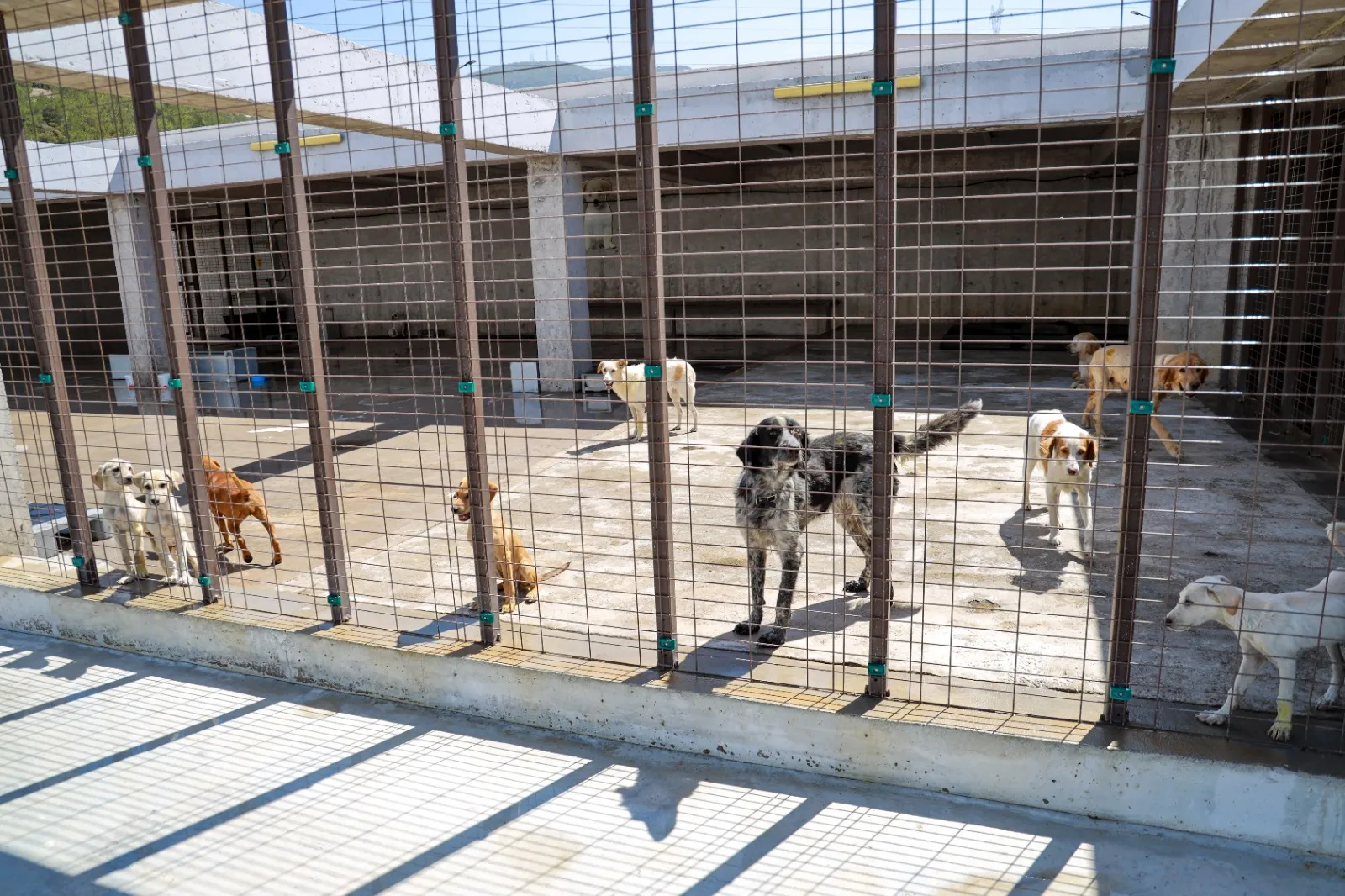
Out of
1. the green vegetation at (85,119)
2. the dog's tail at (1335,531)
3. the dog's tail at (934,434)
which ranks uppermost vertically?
the green vegetation at (85,119)

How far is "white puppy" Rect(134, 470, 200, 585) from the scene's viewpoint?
16.3 feet

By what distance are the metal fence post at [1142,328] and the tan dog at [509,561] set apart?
270 cm

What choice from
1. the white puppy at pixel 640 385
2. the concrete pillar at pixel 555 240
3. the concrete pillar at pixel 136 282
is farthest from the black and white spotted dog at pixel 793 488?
the concrete pillar at pixel 136 282

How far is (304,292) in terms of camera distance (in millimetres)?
4070

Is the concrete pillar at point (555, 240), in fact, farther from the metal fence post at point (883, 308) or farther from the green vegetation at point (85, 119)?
the metal fence post at point (883, 308)

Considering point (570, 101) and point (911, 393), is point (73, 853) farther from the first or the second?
point (570, 101)

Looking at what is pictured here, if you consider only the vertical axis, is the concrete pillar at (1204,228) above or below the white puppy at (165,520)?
above

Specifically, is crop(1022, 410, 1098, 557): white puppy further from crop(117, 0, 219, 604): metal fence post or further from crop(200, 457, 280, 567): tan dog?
crop(200, 457, 280, 567): tan dog

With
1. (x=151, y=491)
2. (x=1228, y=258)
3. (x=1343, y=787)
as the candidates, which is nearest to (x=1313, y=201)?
(x=1228, y=258)

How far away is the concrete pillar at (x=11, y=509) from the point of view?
5551 mm

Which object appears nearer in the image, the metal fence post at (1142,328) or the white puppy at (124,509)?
the metal fence post at (1142,328)

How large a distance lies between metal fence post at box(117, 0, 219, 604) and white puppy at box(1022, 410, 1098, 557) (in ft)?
14.3

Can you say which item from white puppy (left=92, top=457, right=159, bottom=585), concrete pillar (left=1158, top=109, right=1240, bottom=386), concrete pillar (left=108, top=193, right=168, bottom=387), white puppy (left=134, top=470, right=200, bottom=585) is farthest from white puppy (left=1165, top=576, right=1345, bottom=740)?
concrete pillar (left=108, top=193, right=168, bottom=387)

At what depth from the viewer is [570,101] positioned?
11.5 m
